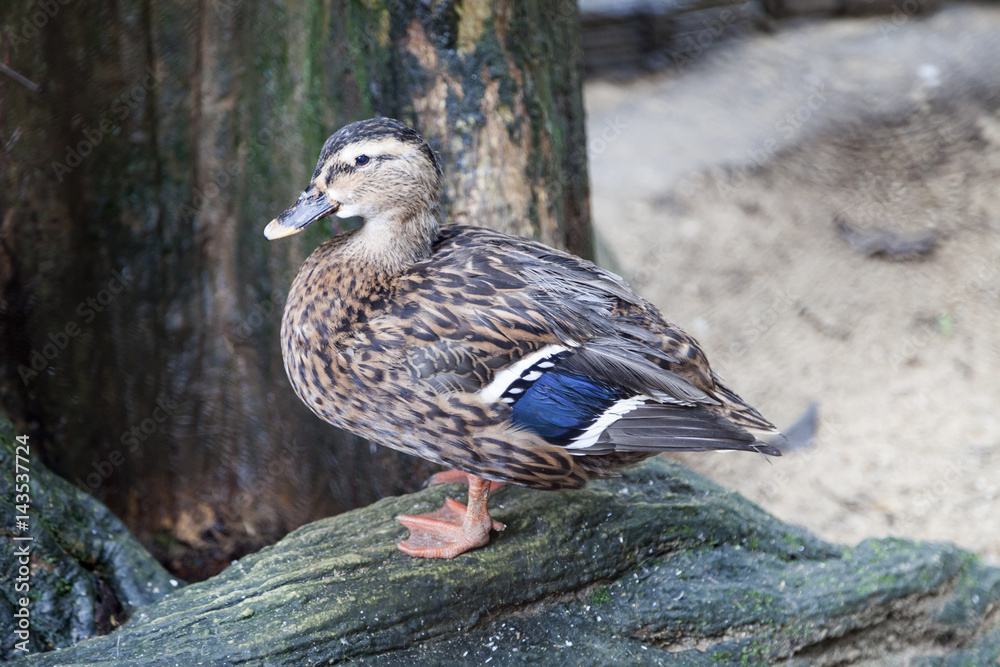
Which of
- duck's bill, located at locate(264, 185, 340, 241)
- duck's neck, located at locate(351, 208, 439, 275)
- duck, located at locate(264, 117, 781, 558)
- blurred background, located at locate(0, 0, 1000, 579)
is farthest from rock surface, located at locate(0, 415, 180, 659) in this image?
duck's neck, located at locate(351, 208, 439, 275)

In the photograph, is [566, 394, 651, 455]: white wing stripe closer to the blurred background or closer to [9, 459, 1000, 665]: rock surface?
[9, 459, 1000, 665]: rock surface

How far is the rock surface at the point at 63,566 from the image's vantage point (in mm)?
2750

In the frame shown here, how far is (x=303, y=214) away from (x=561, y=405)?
101 cm

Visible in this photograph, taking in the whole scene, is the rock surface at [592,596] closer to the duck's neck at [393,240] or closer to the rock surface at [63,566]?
the rock surface at [63,566]

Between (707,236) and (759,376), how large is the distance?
1552mm

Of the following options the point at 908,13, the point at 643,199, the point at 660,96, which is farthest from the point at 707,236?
the point at 908,13

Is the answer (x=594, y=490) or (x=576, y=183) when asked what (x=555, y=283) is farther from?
(x=576, y=183)

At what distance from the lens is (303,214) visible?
268cm

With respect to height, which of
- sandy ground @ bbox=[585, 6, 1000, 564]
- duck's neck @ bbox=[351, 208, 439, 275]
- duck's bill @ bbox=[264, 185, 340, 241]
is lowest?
sandy ground @ bbox=[585, 6, 1000, 564]

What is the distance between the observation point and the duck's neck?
9.11 ft

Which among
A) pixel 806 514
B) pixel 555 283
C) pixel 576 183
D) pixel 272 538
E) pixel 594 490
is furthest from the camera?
pixel 806 514

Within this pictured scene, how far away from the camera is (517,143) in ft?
11.3

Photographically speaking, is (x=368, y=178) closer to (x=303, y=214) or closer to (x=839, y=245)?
(x=303, y=214)

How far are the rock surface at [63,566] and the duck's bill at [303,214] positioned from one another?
49.3 inches
